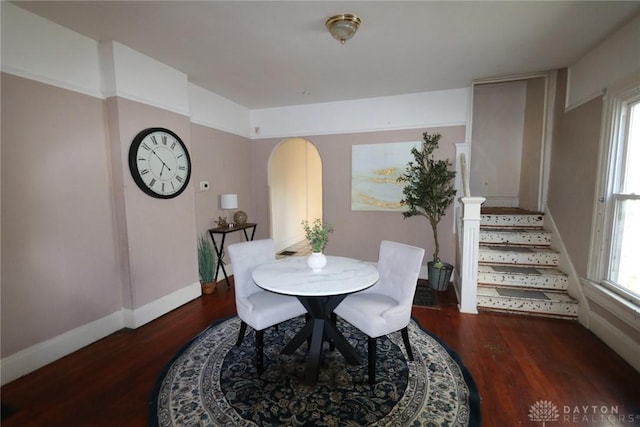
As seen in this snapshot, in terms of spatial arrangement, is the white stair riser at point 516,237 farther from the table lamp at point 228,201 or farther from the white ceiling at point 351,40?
the table lamp at point 228,201

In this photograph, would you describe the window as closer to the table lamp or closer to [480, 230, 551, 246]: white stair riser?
[480, 230, 551, 246]: white stair riser

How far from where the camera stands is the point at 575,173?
2.94 m

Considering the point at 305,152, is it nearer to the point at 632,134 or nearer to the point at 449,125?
the point at 449,125

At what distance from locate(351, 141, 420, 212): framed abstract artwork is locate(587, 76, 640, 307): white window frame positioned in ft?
6.36

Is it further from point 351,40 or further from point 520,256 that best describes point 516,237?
point 351,40

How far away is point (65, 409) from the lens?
1.76m

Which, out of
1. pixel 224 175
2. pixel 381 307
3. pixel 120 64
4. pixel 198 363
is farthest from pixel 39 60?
pixel 381 307

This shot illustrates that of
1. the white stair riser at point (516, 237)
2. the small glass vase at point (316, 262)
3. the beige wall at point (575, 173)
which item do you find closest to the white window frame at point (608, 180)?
the beige wall at point (575, 173)

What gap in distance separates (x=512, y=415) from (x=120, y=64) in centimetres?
398

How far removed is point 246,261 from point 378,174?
2590mm

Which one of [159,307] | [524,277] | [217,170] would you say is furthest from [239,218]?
[524,277]

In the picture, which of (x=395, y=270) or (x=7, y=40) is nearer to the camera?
(x=7, y=40)

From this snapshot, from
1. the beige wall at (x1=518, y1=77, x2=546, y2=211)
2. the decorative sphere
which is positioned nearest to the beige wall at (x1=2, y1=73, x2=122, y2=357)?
the decorative sphere

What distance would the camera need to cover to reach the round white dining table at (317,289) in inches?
72.1
